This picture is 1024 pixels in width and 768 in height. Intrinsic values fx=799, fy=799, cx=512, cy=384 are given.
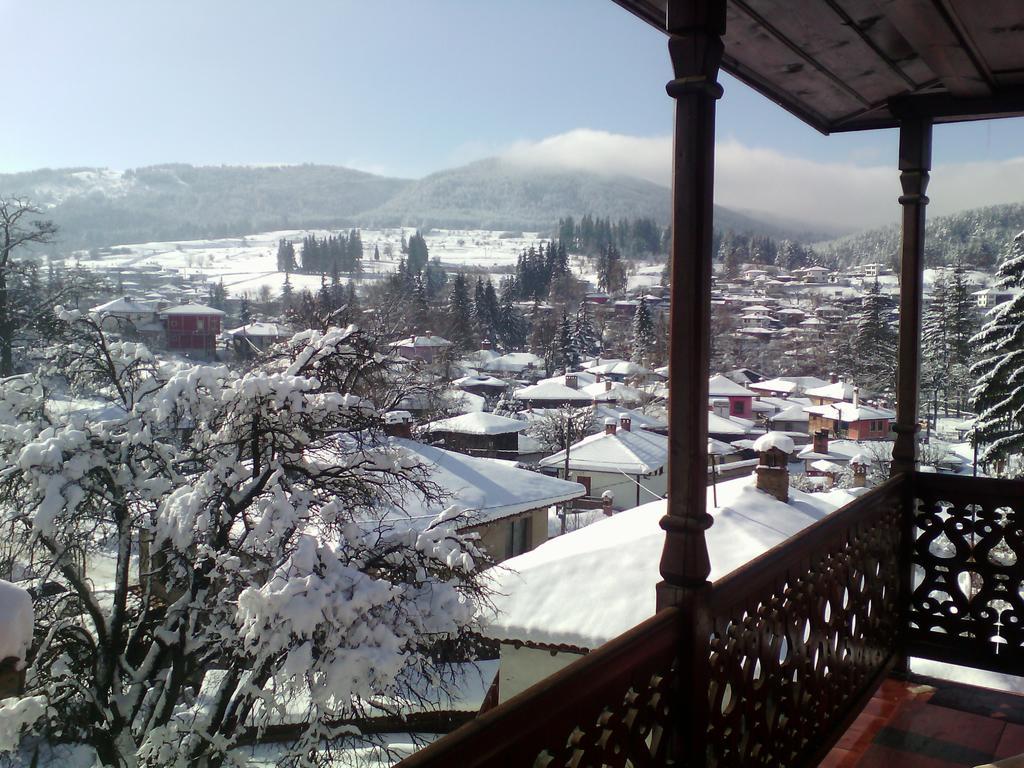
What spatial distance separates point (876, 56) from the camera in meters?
2.64

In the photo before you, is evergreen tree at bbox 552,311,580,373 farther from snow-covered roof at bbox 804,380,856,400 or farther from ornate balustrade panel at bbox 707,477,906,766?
ornate balustrade panel at bbox 707,477,906,766

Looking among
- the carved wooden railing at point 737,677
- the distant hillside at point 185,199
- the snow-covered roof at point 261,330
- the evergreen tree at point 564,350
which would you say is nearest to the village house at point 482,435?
the snow-covered roof at point 261,330

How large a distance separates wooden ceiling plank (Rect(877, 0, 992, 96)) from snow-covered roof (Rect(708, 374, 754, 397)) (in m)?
37.8

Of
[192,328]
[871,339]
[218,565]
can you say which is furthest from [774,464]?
[192,328]

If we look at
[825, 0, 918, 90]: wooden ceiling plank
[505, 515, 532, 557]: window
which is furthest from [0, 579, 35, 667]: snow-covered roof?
[505, 515, 532, 557]: window

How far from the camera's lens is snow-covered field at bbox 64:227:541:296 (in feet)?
98.6

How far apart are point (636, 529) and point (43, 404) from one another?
24.0ft

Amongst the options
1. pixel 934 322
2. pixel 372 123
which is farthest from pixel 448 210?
pixel 934 322

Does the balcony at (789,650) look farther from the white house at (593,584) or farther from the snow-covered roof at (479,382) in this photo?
the snow-covered roof at (479,382)

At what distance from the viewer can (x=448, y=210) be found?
404 feet

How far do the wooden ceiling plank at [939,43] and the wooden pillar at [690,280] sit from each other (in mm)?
893

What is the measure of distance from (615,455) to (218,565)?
18978 mm

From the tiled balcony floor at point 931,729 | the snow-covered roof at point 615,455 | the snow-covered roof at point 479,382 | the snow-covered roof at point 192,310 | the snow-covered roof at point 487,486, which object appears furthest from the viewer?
the snow-covered roof at point 479,382

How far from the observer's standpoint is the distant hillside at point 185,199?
27516 millimetres
